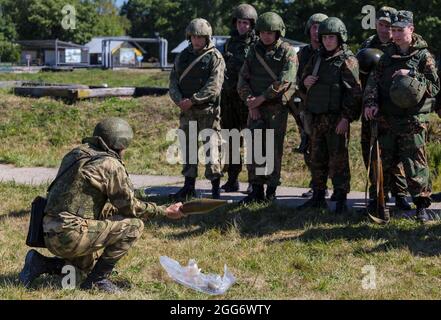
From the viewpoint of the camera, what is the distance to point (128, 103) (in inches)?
601

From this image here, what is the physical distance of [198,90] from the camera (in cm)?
871

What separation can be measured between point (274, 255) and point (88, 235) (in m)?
1.94

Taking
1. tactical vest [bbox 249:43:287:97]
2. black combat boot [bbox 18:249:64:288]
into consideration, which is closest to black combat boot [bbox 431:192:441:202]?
tactical vest [bbox 249:43:287:97]

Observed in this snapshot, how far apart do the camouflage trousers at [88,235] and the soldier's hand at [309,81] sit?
2.78 meters

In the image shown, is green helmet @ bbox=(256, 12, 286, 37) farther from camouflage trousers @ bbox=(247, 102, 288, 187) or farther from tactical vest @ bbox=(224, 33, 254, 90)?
tactical vest @ bbox=(224, 33, 254, 90)

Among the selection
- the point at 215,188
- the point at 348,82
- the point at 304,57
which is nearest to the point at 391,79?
the point at 348,82

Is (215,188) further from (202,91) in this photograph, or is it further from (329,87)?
(329,87)

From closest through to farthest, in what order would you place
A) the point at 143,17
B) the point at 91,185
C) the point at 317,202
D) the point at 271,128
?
the point at 91,185
the point at 317,202
the point at 271,128
the point at 143,17

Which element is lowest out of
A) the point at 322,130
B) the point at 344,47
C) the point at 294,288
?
the point at 294,288

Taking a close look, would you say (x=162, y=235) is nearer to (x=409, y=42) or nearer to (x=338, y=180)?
(x=338, y=180)

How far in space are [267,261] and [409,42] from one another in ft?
8.06

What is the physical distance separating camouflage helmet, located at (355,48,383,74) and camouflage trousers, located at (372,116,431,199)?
0.75m
